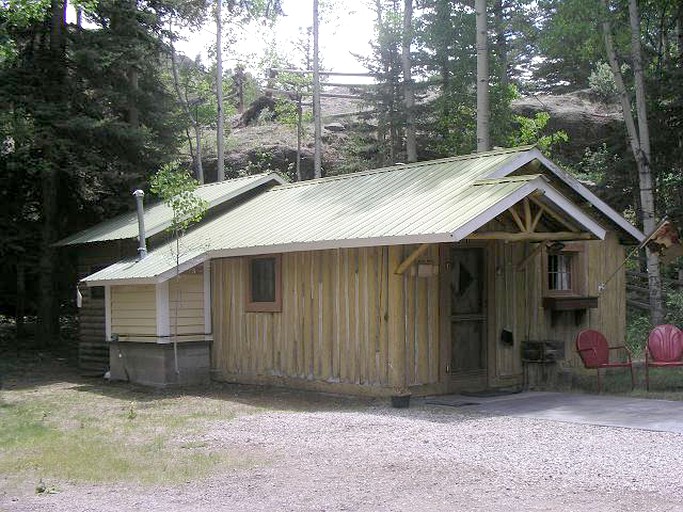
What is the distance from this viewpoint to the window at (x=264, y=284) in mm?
12320

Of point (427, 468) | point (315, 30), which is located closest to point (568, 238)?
point (427, 468)

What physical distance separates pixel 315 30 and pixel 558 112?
29.0ft

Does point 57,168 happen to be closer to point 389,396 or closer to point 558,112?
point 389,396

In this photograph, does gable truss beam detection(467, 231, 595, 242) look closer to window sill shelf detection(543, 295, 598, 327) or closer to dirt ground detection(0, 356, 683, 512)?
window sill shelf detection(543, 295, 598, 327)

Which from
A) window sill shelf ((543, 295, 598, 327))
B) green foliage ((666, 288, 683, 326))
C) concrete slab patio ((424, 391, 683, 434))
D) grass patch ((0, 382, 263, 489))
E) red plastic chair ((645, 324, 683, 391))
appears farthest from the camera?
green foliage ((666, 288, 683, 326))

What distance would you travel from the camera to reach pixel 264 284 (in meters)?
12.7

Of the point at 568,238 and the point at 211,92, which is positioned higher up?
the point at 211,92

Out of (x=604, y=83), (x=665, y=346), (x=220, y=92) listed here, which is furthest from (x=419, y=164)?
(x=220, y=92)

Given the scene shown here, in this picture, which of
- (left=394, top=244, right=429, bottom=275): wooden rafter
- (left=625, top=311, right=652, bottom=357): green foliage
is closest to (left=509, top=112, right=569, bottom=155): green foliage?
(left=625, top=311, right=652, bottom=357): green foliage

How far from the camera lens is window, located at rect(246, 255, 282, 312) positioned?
12320mm

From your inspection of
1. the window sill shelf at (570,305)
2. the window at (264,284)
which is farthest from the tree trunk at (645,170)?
the window at (264,284)

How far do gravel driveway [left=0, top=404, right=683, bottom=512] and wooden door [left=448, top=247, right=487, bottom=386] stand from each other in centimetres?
257

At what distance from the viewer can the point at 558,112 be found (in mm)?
27922

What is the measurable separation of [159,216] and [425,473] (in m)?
11.2
